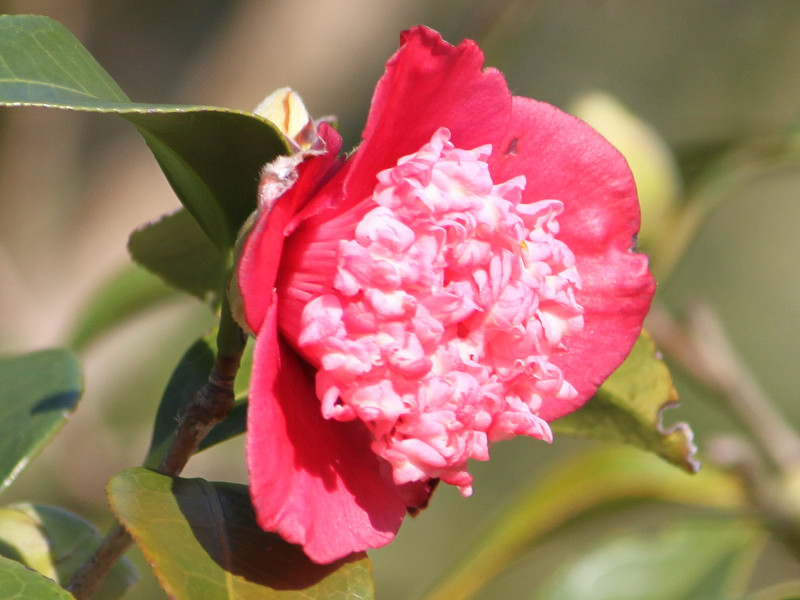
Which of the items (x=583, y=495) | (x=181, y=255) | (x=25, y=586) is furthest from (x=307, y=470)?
(x=583, y=495)

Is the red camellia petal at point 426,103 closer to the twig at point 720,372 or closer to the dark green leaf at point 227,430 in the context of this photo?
the dark green leaf at point 227,430

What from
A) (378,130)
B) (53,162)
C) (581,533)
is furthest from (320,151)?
(53,162)

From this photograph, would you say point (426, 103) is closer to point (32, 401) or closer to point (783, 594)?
point (32, 401)

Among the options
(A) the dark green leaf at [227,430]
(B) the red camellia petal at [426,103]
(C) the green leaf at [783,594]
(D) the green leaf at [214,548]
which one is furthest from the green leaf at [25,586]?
(C) the green leaf at [783,594]

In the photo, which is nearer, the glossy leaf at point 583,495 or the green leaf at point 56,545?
the green leaf at point 56,545

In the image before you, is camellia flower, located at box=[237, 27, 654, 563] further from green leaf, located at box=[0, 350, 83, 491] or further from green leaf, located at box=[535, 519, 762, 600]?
green leaf, located at box=[535, 519, 762, 600]

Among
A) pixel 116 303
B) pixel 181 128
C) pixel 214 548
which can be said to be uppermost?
pixel 181 128

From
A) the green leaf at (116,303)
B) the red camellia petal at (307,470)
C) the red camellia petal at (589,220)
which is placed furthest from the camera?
the green leaf at (116,303)
